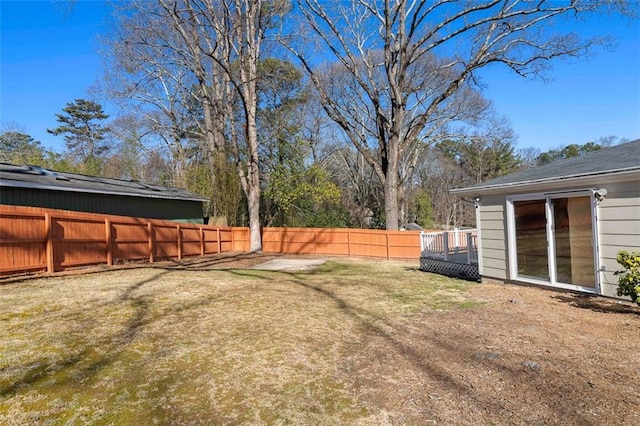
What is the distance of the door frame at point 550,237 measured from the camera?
6.06 meters

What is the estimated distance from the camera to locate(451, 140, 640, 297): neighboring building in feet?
19.0

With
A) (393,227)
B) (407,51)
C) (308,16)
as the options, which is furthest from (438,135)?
(308,16)

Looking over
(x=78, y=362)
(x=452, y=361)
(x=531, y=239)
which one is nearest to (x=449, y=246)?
(x=531, y=239)

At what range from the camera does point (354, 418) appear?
2.65 metres

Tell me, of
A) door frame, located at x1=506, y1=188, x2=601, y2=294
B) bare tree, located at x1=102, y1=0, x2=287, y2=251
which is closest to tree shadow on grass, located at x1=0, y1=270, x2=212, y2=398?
door frame, located at x1=506, y1=188, x2=601, y2=294

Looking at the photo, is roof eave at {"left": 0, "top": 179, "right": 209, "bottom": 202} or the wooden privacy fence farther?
roof eave at {"left": 0, "top": 179, "right": 209, "bottom": 202}

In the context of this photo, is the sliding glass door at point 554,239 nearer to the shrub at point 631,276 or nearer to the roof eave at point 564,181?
the roof eave at point 564,181

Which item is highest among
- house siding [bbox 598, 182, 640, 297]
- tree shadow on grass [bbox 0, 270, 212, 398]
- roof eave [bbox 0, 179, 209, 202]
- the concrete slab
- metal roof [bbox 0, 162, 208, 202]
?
metal roof [bbox 0, 162, 208, 202]

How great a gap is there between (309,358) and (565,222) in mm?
5583

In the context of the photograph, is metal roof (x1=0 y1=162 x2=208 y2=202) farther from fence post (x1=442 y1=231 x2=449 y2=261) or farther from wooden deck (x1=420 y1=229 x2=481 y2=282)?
fence post (x1=442 y1=231 x2=449 y2=261)

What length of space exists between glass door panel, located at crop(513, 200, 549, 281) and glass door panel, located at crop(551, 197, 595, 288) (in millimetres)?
235

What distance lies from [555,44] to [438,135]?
8.53 metres

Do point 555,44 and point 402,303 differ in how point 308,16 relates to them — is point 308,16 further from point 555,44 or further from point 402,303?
point 402,303

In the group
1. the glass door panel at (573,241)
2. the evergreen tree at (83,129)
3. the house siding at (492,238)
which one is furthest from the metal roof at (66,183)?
the evergreen tree at (83,129)
